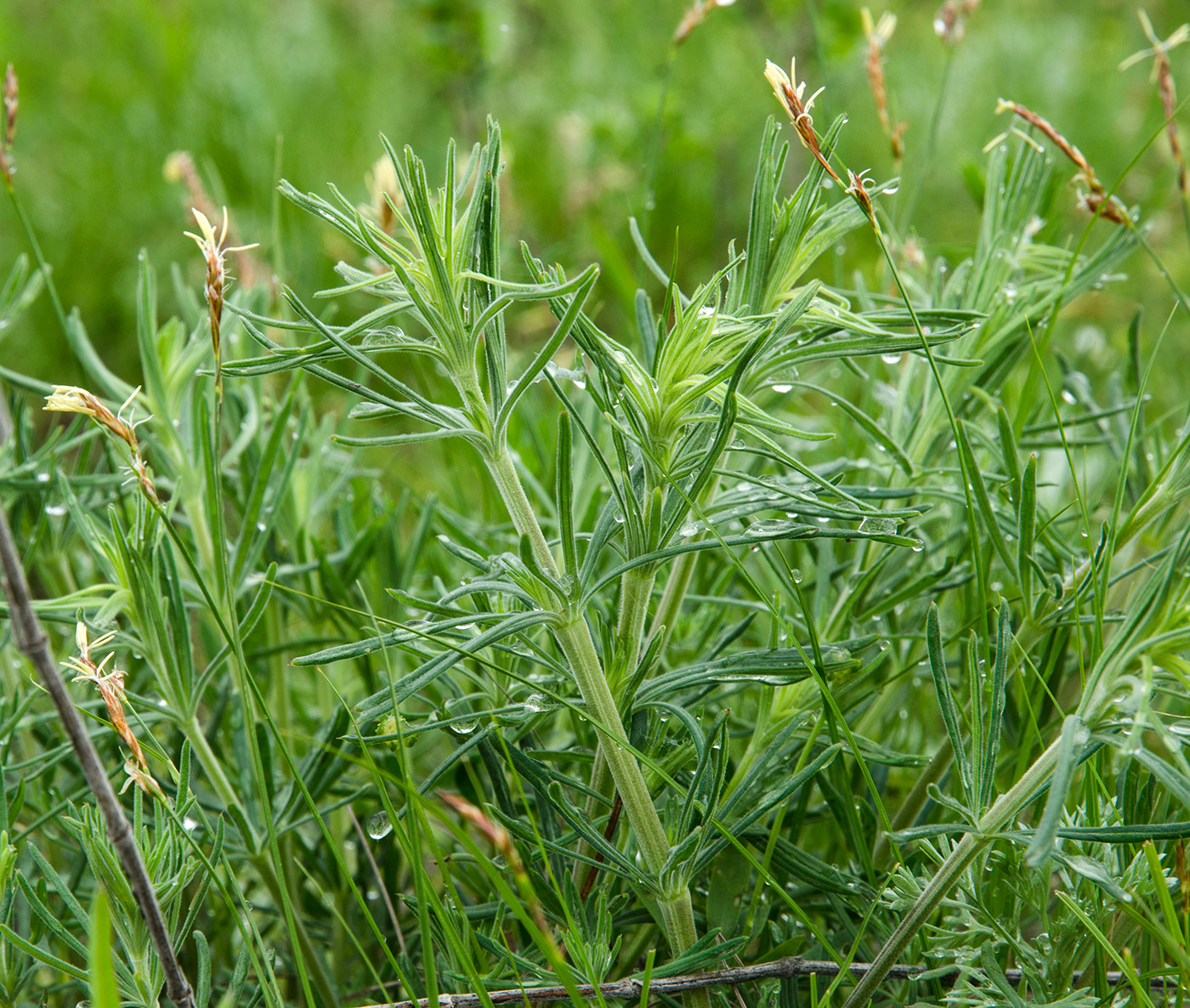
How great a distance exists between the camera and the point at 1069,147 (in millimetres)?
1225

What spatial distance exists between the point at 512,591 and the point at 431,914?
49 cm

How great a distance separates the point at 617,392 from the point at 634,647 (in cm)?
25

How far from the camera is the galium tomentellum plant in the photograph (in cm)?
92

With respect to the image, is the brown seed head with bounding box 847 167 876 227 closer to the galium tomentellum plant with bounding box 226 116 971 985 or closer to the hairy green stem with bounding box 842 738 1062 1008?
the galium tomentellum plant with bounding box 226 116 971 985

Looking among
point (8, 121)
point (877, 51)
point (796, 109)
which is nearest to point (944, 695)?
point (796, 109)

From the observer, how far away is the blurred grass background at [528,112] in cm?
318

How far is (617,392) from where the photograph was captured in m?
0.99

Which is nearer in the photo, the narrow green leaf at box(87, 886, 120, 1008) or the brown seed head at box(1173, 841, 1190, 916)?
the narrow green leaf at box(87, 886, 120, 1008)

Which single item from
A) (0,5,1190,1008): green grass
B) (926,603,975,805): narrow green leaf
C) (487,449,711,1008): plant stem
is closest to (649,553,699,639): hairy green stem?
(0,5,1190,1008): green grass

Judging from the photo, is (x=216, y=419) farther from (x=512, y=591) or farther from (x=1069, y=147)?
(x=1069, y=147)

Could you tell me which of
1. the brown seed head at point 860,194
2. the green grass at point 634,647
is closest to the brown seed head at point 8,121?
the green grass at point 634,647

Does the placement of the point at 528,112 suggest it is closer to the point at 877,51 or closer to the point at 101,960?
the point at 877,51

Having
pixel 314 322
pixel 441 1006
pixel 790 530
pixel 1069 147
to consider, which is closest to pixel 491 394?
pixel 314 322

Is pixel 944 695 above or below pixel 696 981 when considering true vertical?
above
